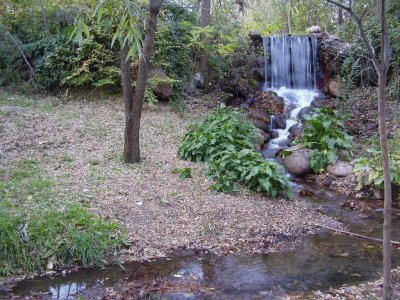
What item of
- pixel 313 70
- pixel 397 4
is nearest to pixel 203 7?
pixel 313 70

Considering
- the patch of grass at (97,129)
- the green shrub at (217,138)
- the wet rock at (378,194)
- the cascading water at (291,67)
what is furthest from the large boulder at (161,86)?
the wet rock at (378,194)

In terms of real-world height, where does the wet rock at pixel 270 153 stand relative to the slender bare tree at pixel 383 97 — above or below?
below

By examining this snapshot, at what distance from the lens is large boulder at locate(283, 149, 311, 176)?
30.7 feet

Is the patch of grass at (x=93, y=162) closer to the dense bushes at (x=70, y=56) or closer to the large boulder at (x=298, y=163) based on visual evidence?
the dense bushes at (x=70, y=56)

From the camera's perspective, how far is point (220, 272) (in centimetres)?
482

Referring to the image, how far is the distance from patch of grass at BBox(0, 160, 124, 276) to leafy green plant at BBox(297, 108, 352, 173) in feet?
18.7

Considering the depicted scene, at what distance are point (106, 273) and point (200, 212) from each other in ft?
6.62

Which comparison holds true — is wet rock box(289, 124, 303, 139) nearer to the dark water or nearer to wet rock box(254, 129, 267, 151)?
wet rock box(254, 129, 267, 151)

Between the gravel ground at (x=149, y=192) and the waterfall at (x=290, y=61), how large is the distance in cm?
657

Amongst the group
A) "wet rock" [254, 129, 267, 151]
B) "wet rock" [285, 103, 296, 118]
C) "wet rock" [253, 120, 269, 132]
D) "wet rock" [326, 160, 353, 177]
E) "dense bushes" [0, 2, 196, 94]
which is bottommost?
"wet rock" [326, 160, 353, 177]

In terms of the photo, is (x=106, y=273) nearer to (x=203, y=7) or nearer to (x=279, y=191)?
(x=279, y=191)

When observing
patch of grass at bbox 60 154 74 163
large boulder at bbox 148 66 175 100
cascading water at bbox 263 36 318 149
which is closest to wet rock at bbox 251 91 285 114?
cascading water at bbox 263 36 318 149

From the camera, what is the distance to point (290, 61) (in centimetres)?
1563

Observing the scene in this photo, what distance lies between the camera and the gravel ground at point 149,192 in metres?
5.65
